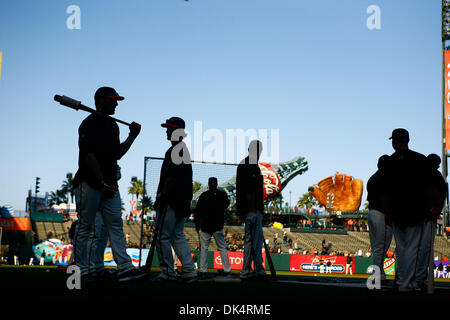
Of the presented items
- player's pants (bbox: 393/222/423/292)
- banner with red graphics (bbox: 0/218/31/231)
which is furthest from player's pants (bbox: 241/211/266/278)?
banner with red graphics (bbox: 0/218/31/231)

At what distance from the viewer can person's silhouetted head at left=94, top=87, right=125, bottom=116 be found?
6.22 meters

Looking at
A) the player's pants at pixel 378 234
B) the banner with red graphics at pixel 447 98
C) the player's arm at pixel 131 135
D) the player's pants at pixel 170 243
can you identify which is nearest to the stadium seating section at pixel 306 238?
the banner with red graphics at pixel 447 98

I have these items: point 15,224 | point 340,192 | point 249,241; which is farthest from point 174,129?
point 340,192

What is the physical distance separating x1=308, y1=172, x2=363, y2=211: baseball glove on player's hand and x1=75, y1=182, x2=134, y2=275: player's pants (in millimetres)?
74327

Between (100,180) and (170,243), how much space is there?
1.44m

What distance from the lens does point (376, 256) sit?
808 centimetres

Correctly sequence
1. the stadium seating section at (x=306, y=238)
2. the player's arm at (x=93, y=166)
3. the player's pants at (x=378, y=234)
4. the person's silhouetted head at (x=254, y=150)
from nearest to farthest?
the player's arm at (x=93, y=166) < the player's pants at (x=378, y=234) < the person's silhouetted head at (x=254, y=150) < the stadium seating section at (x=306, y=238)

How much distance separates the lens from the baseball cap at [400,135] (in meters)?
6.57

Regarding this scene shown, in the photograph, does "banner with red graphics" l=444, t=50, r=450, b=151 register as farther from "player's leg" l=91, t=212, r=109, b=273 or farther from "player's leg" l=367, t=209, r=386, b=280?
"player's leg" l=91, t=212, r=109, b=273

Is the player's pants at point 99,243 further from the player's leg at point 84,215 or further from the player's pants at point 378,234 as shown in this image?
the player's pants at point 378,234

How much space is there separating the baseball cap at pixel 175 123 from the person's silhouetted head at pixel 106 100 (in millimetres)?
828
